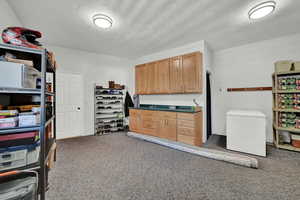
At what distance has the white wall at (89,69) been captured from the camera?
421cm

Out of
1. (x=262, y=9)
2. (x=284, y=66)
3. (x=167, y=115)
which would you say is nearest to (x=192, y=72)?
(x=167, y=115)

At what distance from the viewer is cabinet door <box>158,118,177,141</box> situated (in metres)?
3.54

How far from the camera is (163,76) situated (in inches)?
166

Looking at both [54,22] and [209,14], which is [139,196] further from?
[54,22]

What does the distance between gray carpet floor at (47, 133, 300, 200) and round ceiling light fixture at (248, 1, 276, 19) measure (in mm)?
2844

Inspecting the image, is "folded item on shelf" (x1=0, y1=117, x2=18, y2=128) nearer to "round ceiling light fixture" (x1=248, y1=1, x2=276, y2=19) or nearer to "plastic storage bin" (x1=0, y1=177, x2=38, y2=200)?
"plastic storage bin" (x1=0, y1=177, x2=38, y2=200)

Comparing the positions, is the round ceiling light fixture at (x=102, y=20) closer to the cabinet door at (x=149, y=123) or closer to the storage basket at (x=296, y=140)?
the cabinet door at (x=149, y=123)

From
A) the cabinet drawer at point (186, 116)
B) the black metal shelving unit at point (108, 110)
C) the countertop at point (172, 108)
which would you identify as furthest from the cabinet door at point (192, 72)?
the black metal shelving unit at point (108, 110)

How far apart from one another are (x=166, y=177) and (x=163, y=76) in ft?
9.74

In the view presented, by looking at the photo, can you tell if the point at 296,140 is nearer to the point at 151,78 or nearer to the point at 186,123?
the point at 186,123

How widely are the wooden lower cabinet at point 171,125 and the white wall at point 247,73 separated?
1405 mm

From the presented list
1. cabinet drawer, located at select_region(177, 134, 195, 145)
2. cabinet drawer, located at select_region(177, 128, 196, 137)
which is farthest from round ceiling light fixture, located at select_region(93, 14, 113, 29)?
cabinet drawer, located at select_region(177, 134, 195, 145)

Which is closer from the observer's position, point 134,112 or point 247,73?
point 247,73

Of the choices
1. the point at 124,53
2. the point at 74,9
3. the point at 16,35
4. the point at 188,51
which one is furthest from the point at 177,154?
the point at 124,53
